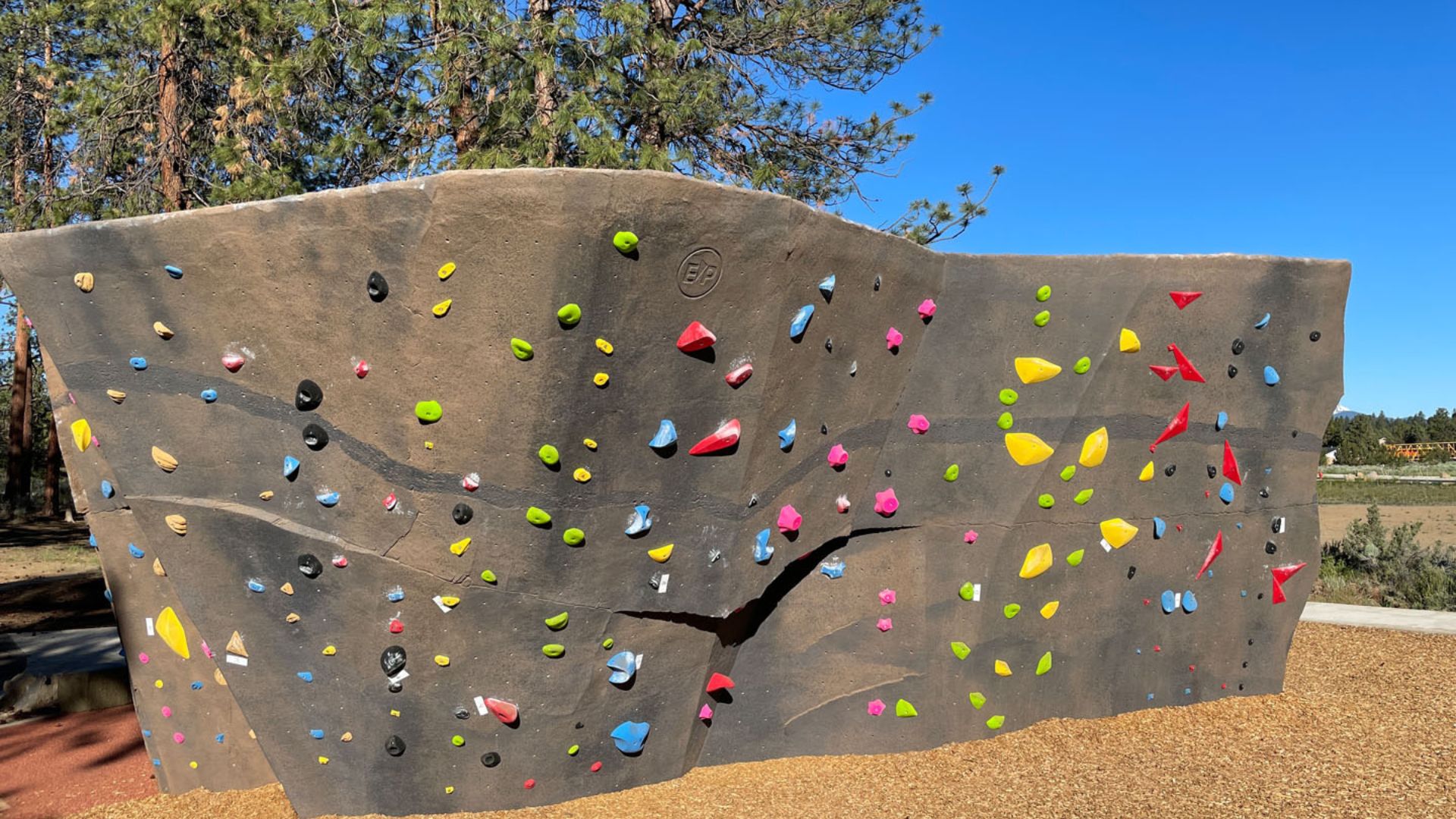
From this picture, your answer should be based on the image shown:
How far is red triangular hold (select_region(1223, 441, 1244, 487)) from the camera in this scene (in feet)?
17.2

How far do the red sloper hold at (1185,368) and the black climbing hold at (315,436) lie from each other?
164 inches

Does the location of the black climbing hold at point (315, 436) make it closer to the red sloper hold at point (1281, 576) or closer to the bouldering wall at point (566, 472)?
the bouldering wall at point (566, 472)

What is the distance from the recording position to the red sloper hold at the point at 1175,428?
5035 mm

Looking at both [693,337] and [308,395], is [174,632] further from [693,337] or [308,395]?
[693,337]

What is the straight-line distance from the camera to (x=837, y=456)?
4.26 metres

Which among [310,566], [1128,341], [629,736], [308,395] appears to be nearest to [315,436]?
[308,395]

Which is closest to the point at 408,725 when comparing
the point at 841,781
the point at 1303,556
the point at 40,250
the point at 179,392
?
the point at 179,392

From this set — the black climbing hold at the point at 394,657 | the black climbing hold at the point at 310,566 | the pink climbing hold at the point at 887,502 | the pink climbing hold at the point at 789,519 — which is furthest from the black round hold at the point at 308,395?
the pink climbing hold at the point at 887,502

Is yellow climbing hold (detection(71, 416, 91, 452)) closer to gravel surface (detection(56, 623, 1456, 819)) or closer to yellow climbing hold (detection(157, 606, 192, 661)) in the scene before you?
yellow climbing hold (detection(157, 606, 192, 661))

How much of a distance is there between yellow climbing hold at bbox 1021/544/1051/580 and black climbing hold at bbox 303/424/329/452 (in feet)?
10.9

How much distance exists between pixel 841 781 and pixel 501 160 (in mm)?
4884

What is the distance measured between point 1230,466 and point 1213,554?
1.67ft

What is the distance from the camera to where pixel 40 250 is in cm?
372

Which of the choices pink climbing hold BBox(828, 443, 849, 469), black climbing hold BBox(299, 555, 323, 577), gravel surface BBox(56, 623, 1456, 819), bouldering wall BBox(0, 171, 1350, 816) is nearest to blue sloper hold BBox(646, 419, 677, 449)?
bouldering wall BBox(0, 171, 1350, 816)
